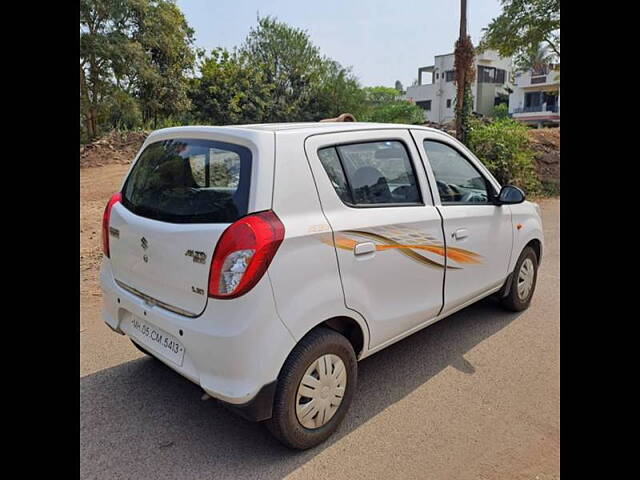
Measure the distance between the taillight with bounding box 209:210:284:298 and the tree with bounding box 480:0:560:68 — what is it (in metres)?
16.8

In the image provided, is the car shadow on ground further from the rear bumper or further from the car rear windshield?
the car rear windshield

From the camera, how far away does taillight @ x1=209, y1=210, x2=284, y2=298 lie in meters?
2.26

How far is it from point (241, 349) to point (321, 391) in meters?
0.61

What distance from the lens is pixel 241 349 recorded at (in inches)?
89.1

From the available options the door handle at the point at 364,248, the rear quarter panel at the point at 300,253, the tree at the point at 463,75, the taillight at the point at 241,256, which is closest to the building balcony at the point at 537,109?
the tree at the point at 463,75

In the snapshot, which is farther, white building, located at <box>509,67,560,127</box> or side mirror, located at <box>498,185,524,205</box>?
white building, located at <box>509,67,560,127</box>

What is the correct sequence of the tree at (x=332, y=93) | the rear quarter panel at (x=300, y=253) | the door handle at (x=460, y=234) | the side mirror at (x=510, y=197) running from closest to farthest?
1. the rear quarter panel at (x=300, y=253)
2. the door handle at (x=460, y=234)
3. the side mirror at (x=510, y=197)
4. the tree at (x=332, y=93)

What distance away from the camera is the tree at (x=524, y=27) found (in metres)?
15.6

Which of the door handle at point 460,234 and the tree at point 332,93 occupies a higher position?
the tree at point 332,93

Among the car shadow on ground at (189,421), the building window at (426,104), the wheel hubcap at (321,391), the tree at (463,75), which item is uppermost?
the building window at (426,104)

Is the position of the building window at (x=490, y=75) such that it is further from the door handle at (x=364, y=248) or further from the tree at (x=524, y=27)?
the door handle at (x=364, y=248)

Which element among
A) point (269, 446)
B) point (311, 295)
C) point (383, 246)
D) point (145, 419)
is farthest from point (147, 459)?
point (383, 246)

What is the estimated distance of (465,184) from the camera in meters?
3.78

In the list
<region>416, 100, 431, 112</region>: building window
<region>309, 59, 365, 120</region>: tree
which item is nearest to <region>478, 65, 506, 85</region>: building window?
<region>416, 100, 431, 112</region>: building window
